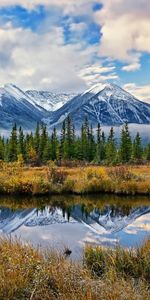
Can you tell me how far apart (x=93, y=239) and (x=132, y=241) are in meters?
1.79

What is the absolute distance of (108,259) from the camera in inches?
469

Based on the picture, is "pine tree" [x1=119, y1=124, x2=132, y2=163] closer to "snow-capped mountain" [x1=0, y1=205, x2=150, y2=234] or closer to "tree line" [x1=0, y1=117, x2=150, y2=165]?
"tree line" [x1=0, y1=117, x2=150, y2=165]

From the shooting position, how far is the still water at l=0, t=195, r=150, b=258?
17.7 metres

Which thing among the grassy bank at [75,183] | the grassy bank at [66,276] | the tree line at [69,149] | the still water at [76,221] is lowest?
the still water at [76,221]

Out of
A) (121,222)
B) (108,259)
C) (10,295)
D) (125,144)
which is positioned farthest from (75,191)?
(125,144)

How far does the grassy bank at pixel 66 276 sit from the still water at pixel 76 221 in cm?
302

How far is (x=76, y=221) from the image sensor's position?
2331 centimetres

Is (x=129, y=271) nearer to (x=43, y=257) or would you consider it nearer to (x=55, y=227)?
(x=43, y=257)

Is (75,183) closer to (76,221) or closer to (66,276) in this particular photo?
(76,221)

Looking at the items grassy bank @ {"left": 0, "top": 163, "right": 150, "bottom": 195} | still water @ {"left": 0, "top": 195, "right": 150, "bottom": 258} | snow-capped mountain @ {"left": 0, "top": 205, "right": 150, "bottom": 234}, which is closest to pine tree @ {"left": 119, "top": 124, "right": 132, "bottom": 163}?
grassy bank @ {"left": 0, "top": 163, "right": 150, "bottom": 195}

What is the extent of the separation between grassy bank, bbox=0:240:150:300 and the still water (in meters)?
3.02

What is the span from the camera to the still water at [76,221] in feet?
58.1

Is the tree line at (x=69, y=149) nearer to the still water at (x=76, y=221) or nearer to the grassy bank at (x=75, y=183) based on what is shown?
the grassy bank at (x=75, y=183)

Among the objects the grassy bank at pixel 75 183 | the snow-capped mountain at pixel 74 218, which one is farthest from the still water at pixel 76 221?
the grassy bank at pixel 75 183
